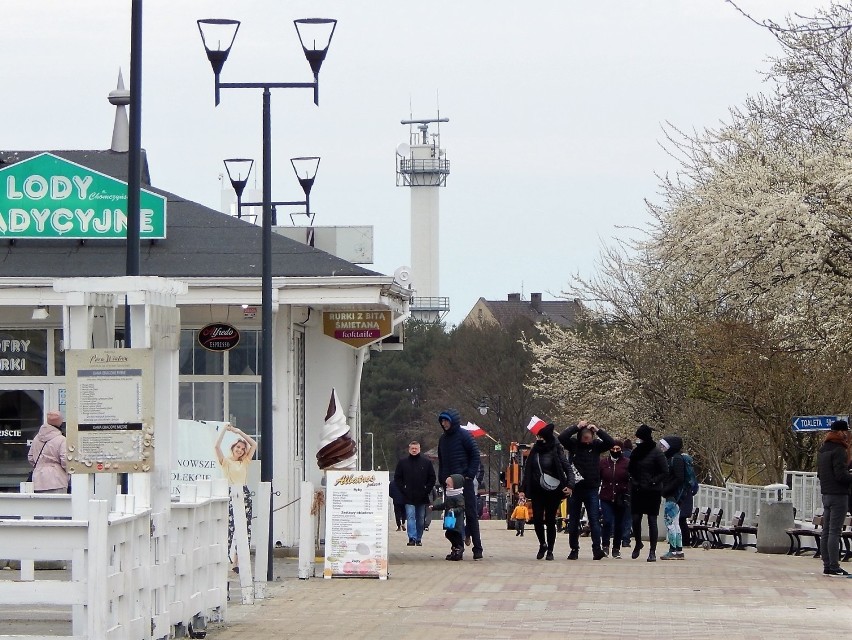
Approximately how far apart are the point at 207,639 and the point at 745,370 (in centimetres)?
2345

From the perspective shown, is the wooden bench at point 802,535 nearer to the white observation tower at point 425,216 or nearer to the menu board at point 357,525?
the menu board at point 357,525

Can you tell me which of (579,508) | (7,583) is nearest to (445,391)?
(579,508)

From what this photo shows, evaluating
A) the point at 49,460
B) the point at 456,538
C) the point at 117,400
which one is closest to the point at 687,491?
the point at 456,538

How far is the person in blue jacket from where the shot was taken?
61.7 ft

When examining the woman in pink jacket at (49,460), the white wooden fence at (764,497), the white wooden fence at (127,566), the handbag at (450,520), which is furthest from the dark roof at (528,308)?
the white wooden fence at (127,566)

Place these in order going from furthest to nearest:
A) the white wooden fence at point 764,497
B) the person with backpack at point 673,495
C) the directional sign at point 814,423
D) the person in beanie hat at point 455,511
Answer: the white wooden fence at point 764,497 < the directional sign at point 814,423 < the person with backpack at point 673,495 < the person in beanie hat at point 455,511

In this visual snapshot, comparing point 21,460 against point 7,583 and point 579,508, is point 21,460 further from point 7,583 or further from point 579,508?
point 7,583

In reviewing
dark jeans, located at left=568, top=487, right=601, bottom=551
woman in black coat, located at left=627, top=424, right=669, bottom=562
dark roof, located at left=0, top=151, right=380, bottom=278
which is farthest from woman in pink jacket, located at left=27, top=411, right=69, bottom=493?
woman in black coat, located at left=627, top=424, right=669, bottom=562

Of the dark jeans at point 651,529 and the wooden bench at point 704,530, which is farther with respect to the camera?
the wooden bench at point 704,530

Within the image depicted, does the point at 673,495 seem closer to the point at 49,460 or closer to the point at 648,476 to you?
the point at 648,476

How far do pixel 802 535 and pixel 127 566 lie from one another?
15.5 metres

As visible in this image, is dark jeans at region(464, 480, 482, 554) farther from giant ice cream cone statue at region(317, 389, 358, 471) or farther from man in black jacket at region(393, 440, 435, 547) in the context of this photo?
giant ice cream cone statue at region(317, 389, 358, 471)

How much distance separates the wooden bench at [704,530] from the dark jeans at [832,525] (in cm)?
1038

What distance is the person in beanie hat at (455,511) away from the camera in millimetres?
18719
